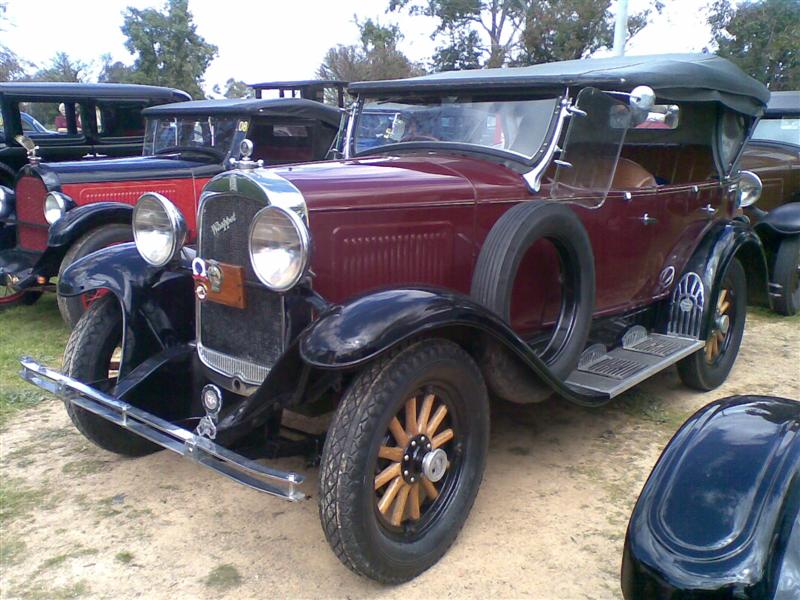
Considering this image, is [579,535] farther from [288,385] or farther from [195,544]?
[195,544]

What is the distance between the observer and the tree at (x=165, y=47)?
105 ft

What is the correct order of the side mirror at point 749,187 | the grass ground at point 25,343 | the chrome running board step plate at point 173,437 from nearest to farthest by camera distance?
the chrome running board step plate at point 173,437
the grass ground at point 25,343
the side mirror at point 749,187

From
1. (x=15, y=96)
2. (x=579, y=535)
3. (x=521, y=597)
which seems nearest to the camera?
(x=521, y=597)

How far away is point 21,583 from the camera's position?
8.53 feet

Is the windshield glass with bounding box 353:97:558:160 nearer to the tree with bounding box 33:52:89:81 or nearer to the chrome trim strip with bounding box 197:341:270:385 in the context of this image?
the chrome trim strip with bounding box 197:341:270:385

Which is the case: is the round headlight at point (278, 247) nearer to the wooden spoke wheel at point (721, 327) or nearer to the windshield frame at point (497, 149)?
the windshield frame at point (497, 149)

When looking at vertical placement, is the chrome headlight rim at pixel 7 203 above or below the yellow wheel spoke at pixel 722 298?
above

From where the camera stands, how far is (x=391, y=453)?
2568mm

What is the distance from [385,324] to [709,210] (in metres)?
3.21

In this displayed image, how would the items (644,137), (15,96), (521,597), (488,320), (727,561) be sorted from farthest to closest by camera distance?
(15,96) → (644,137) → (488,320) → (521,597) → (727,561)

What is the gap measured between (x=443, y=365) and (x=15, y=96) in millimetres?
6312

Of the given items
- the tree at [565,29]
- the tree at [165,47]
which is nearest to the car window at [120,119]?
the tree at [565,29]

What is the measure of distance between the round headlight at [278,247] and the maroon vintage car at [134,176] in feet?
10.5

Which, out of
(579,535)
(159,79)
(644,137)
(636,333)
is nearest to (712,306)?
(636,333)
